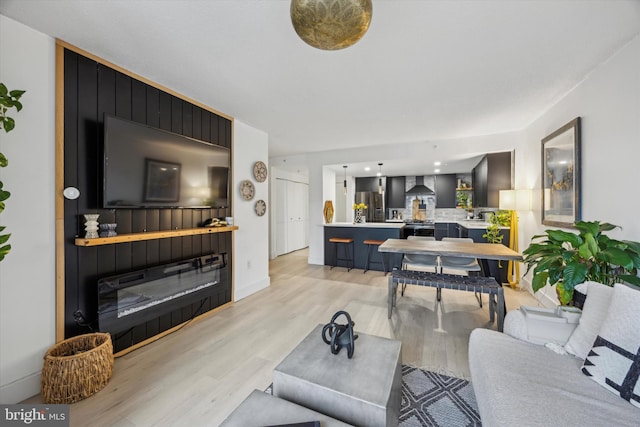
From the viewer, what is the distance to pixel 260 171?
3.87 metres

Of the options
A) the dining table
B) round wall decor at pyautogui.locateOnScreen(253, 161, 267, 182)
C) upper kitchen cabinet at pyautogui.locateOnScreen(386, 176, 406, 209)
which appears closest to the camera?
the dining table

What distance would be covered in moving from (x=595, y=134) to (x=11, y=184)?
4528mm

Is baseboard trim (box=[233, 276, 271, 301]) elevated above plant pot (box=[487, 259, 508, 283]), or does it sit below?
below

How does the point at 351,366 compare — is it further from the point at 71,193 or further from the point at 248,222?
the point at 248,222

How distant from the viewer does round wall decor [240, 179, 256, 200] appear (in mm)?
3559

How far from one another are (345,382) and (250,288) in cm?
270

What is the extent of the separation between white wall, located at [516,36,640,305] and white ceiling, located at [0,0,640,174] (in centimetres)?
15

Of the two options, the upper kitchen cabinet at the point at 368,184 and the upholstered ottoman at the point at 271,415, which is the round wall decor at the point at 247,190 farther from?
the upper kitchen cabinet at the point at 368,184

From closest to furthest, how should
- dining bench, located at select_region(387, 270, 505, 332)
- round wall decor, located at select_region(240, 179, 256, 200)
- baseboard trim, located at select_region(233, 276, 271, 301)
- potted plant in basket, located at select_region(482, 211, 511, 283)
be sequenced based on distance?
dining bench, located at select_region(387, 270, 505, 332)
baseboard trim, located at select_region(233, 276, 271, 301)
round wall decor, located at select_region(240, 179, 256, 200)
potted plant in basket, located at select_region(482, 211, 511, 283)

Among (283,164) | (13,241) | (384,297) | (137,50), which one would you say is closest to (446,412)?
(384,297)

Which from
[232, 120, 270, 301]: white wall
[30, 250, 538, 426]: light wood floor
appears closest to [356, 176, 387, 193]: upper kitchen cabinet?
[30, 250, 538, 426]: light wood floor

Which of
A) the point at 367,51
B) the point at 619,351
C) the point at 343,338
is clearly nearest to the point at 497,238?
the point at 619,351

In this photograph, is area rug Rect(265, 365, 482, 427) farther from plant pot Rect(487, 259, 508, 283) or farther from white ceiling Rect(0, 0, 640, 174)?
plant pot Rect(487, 259, 508, 283)

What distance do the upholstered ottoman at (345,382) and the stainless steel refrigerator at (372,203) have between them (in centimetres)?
639
